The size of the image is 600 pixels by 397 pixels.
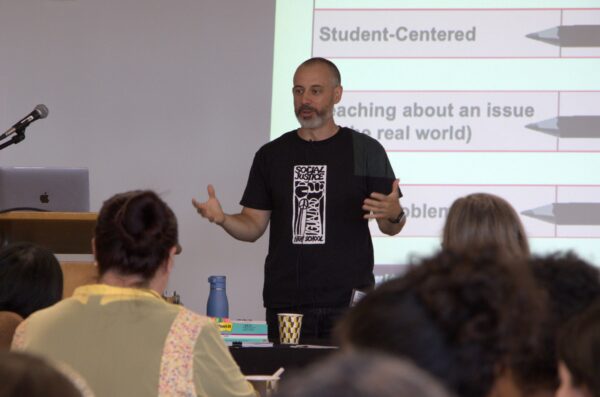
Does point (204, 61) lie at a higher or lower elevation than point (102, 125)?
higher

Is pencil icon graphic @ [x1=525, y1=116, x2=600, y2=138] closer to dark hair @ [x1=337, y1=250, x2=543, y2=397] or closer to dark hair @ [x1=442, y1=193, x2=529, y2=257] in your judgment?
dark hair @ [x1=442, y1=193, x2=529, y2=257]

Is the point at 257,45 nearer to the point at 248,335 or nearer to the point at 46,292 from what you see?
the point at 248,335

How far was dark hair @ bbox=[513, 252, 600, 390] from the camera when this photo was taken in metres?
1.52

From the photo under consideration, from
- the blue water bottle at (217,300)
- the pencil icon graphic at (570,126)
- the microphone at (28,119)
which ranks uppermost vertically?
the pencil icon graphic at (570,126)

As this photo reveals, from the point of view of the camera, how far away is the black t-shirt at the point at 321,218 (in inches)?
153

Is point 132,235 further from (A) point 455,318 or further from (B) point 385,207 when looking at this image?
(B) point 385,207

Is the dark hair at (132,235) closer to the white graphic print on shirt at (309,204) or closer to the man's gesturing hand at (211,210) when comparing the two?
the man's gesturing hand at (211,210)

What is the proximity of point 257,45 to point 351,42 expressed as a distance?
605mm

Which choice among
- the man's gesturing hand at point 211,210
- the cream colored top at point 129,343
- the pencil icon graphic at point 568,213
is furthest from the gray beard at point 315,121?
the cream colored top at point 129,343

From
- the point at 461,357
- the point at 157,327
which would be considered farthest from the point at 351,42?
the point at 461,357

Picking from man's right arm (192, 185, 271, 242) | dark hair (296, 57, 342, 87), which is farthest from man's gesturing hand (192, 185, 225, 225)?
dark hair (296, 57, 342, 87)

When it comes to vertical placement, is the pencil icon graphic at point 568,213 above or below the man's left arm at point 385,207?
below

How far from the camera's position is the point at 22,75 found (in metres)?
5.45

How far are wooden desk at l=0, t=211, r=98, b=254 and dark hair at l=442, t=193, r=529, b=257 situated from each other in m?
1.61
